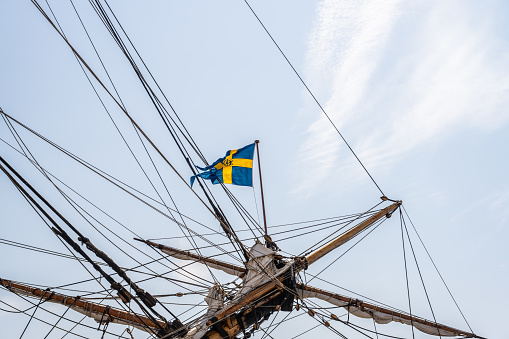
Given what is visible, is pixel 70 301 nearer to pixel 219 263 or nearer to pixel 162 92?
pixel 162 92

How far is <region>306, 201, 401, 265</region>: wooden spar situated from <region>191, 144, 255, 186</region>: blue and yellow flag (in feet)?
10.0

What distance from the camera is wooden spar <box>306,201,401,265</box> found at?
1456 cm

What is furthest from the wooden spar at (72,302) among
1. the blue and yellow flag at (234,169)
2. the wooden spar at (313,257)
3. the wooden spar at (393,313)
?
the wooden spar at (393,313)

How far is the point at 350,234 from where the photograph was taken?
15.0 metres

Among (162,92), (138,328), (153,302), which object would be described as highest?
(162,92)

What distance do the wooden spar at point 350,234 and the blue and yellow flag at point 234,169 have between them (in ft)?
10.0

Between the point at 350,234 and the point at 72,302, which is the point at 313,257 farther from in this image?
the point at 72,302

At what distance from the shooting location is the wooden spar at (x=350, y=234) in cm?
1456

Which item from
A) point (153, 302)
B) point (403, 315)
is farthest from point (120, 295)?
point (403, 315)

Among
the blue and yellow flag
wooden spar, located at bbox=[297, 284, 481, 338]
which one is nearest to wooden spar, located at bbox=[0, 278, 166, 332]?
the blue and yellow flag

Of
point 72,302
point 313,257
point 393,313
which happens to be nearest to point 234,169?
point 313,257

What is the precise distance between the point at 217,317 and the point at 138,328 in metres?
3.16

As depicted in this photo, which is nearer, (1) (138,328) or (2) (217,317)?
(2) (217,317)

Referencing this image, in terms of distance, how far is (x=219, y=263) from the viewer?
18.9 m
